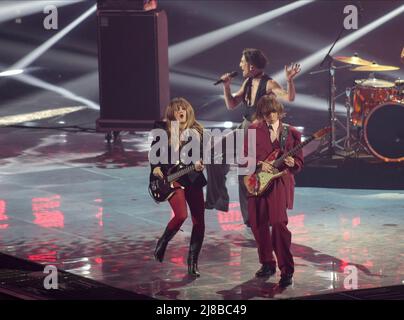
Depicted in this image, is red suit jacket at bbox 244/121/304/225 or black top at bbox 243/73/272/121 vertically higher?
black top at bbox 243/73/272/121

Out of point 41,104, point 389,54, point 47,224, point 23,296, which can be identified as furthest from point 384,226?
point 41,104

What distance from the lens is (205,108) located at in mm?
20188

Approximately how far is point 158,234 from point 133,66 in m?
5.35

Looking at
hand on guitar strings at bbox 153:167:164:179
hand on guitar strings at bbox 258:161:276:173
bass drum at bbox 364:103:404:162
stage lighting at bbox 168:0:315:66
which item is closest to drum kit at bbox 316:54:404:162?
bass drum at bbox 364:103:404:162

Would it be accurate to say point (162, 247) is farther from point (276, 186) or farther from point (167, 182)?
point (276, 186)

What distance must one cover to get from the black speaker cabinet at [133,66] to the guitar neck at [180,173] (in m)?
6.76

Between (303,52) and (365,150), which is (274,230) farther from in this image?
(303,52)

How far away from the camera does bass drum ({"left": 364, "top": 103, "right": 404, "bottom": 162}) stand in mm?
14164

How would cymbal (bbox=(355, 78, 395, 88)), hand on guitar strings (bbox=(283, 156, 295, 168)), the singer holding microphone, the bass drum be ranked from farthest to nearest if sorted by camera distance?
cymbal (bbox=(355, 78, 395, 88))
the bass drum
the singer holding microphone
hand on guitar strings (bbox=(283, 156, 295, 168))

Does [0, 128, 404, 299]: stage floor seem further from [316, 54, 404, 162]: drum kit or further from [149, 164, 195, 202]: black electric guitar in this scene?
[316, 54, 404, 162]: drum kit

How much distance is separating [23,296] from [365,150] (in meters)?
7.04

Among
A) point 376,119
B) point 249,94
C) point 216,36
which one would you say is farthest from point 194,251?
point 216,36

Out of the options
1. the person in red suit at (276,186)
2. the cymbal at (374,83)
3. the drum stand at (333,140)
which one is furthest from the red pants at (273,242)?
the cymbal at (374,83)

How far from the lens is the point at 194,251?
32.0 ft
